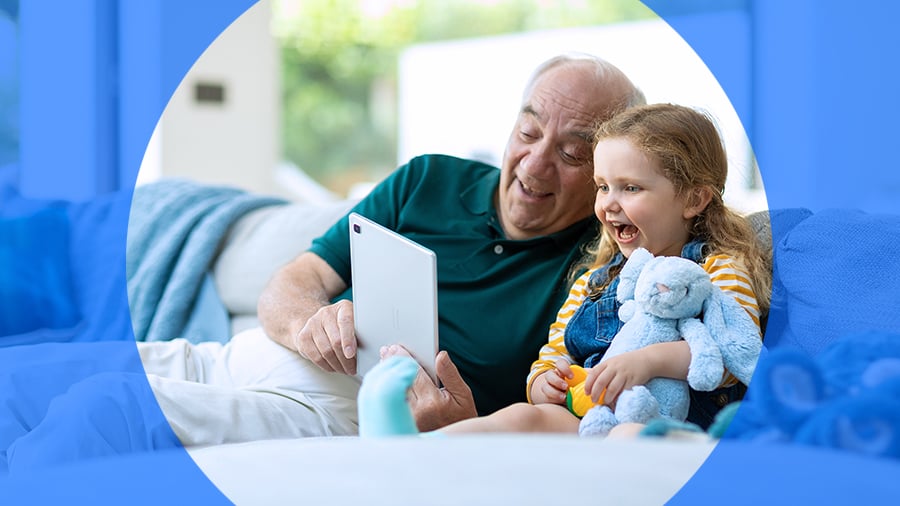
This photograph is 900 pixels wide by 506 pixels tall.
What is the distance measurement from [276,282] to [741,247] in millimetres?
849

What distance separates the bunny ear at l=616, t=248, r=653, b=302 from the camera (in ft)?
3.93

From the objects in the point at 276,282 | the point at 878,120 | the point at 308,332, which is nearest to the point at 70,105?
the point at 276,282

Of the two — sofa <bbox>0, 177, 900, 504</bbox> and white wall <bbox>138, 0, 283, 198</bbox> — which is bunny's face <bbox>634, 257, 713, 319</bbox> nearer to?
sofa <bbox>0, 177, 900, 504</bbox>

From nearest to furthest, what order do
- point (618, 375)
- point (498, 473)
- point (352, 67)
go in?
point (498, 473)
point (618, 375)
point (352, 67)

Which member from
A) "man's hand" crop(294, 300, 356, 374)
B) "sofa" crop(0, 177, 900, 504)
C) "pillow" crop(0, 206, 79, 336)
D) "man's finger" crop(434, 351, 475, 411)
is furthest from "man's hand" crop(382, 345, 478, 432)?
"pillow" crop(0, 206, 79, 336)

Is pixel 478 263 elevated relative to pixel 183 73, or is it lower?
lower

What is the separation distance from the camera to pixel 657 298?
1137 mm

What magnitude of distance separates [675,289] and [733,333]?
0.09 meters

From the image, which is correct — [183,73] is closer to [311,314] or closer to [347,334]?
[311,314]

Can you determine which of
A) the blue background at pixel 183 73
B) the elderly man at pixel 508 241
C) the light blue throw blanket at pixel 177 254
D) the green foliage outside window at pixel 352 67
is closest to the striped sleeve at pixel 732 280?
the elderly man at pixel 508 241

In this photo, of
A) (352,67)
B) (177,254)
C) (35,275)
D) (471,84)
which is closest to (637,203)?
(177,254)

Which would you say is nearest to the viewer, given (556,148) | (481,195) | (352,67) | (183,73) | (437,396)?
(437,396)

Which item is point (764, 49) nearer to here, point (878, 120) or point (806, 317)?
point (878, 120)

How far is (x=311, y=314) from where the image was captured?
60.9 inches
